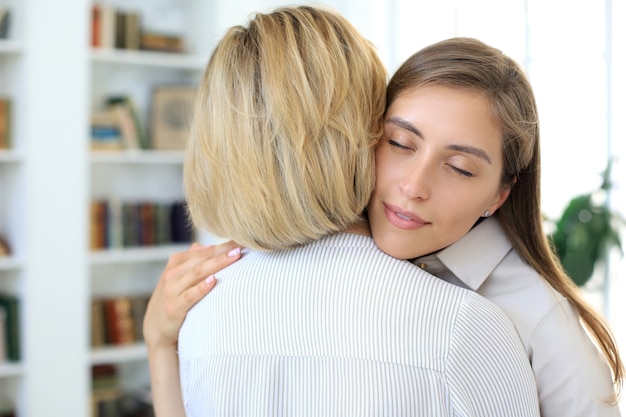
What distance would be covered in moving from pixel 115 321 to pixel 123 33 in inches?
64.2

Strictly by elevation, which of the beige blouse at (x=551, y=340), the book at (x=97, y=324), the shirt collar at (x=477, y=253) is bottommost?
the book at (x=97, y=324)

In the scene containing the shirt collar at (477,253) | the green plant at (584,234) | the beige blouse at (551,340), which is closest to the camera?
the beige blouse at (551,340)

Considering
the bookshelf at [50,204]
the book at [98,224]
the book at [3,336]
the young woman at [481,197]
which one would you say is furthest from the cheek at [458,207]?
the book at [98,224]

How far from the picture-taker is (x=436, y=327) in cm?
99

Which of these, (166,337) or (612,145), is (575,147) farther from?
(166,337)

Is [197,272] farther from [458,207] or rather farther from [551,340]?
[551,340]

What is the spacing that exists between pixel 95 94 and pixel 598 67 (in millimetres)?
2769

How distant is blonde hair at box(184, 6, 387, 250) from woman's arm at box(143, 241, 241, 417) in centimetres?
13

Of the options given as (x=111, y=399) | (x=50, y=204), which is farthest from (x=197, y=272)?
(x=111, y=399)

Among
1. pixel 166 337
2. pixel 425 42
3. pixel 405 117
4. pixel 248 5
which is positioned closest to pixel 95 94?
pixel 248 5

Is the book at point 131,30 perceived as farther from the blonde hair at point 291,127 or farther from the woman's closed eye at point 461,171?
the woman's closed eye at point 461,171

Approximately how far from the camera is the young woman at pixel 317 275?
3.29 feet

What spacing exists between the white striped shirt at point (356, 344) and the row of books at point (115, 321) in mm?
3207

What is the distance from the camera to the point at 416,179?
3.75 feet
